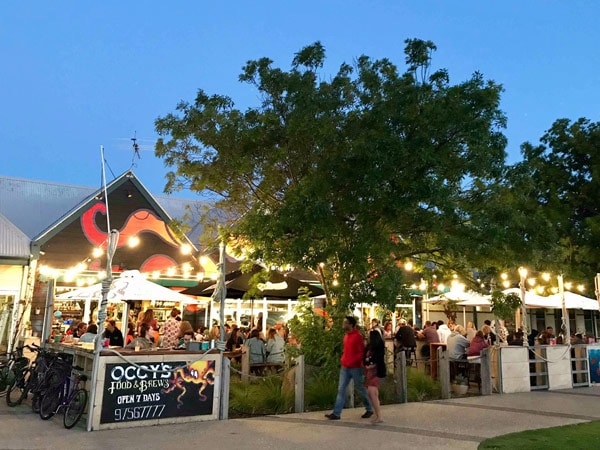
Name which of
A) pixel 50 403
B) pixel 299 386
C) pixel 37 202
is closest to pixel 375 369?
pixel 299 386

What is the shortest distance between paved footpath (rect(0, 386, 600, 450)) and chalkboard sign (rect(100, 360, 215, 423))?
0.28 metres

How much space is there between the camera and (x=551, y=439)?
7.37 metres

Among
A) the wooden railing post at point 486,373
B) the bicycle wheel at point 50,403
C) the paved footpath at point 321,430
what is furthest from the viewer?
the wooden railing post at point 486,373

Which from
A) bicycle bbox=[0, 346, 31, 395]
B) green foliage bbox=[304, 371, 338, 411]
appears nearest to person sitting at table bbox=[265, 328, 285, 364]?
green foliage bbox=[304, 371, 338, 411]

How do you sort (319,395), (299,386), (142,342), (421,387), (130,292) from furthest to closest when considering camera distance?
(130,292), (421,387), (142,342), (319,395), (299,386)

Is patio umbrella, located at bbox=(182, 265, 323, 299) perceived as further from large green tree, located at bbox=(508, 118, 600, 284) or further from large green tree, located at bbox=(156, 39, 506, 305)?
large green tree, located at bbox=(508, 118, 600, 284)

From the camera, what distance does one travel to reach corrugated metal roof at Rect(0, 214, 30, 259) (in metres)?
16.4

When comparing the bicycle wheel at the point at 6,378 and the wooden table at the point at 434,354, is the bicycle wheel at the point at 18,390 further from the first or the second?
the wooden table at the point at 434,354

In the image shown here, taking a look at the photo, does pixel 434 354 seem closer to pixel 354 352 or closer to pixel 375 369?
pixel 354 352

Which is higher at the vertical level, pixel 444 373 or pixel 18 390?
pixel 444 373

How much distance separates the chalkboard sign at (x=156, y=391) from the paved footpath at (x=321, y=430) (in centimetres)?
28

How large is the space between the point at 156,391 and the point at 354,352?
3169 mm

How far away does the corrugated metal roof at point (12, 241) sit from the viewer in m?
16.4

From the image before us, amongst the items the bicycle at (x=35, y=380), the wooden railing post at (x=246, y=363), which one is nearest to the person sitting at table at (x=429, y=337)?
the wooden railing post at (x=246, y=363)
